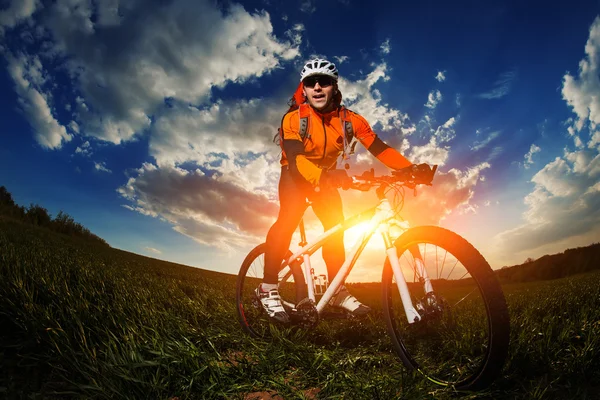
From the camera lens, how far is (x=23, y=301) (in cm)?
285

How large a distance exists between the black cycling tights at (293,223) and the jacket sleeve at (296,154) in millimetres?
281

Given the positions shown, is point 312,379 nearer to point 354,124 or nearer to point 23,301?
point 23,301

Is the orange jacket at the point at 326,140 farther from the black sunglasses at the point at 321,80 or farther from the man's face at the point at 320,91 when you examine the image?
the black sunglasses at the point at 321,80

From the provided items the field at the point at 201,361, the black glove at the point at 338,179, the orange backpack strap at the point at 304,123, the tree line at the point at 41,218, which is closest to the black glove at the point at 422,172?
the black glove at the point at 338,179

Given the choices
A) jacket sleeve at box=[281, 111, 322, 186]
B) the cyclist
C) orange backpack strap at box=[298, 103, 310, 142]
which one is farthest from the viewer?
orange backpack strap at box=[298, 103, 310, 142]

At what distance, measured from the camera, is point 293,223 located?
434 centimetres

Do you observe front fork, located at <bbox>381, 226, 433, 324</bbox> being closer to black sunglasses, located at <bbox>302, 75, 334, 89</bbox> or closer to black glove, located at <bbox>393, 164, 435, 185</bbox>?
black glove, located at <bbox>393, 164, 435, 185</bbox>

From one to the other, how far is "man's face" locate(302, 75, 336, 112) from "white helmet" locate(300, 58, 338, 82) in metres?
0.07

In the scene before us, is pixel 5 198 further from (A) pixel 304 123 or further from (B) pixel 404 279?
(B) pixel 404 279

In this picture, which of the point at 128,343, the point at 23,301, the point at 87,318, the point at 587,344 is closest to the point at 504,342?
the point at 587,344

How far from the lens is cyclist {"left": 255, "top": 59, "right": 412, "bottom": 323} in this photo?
4113mm

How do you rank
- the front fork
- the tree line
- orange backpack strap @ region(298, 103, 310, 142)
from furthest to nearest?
1. the tree line
2. orange backpack strap @ region(298, 103, 310, 142)
3. the front fork

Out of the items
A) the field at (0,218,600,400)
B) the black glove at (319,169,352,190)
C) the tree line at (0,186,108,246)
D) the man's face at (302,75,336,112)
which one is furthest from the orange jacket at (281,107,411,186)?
the tree line at (0,186,108,246)

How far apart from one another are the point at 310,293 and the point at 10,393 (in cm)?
283
